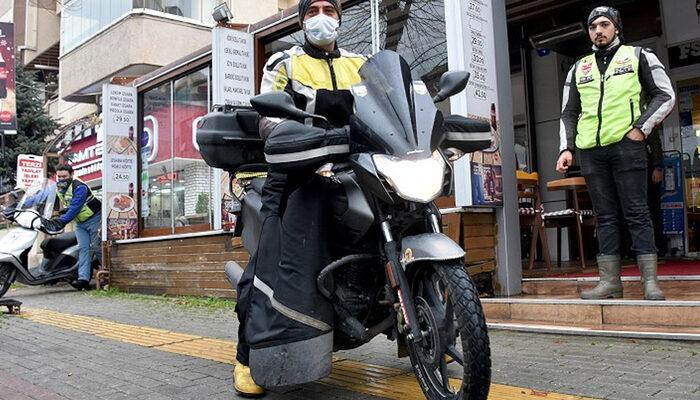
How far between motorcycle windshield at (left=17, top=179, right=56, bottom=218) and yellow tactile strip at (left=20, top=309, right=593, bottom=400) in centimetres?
155

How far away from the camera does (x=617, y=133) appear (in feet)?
15.3

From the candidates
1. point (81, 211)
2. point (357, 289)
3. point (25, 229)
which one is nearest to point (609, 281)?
point (357, 289)

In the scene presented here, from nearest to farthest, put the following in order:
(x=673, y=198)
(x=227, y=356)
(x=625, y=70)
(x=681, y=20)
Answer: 1. (x=227, y=356)
2. (x=625, y=70)
3. (x=681, y=20)
4. (x=673, y=198)

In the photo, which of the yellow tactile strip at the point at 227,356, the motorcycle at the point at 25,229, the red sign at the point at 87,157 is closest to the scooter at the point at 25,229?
the motorcycle at the point at 25,229

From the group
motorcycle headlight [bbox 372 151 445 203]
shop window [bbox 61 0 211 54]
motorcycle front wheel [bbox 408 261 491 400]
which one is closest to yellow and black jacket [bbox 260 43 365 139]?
motorcycle headlight [bbox 372 151 445 203]

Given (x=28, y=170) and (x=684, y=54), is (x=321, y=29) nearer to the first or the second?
(x=684, y=54)

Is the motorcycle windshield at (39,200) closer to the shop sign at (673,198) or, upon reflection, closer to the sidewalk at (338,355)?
the sidewalk at (338,355)

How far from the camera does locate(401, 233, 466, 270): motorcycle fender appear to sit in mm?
2557

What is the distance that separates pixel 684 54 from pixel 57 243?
951cm

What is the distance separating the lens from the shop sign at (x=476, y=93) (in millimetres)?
5398

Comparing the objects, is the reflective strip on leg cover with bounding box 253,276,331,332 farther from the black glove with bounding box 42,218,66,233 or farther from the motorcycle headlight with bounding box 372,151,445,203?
the black glove with bounding box 42,218,66,233

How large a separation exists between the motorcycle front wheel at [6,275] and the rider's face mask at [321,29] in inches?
259

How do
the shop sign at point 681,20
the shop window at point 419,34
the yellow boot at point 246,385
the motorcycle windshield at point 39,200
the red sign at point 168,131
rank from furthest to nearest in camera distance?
the red sign at point 168,131 < the motorcycle windshield at point 39,200 < the shop sign at point 681,20 < the shop window at point 419,34 < the yellow boot at point 246,385

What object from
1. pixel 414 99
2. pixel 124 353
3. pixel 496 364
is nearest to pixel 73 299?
pixel 124 353
